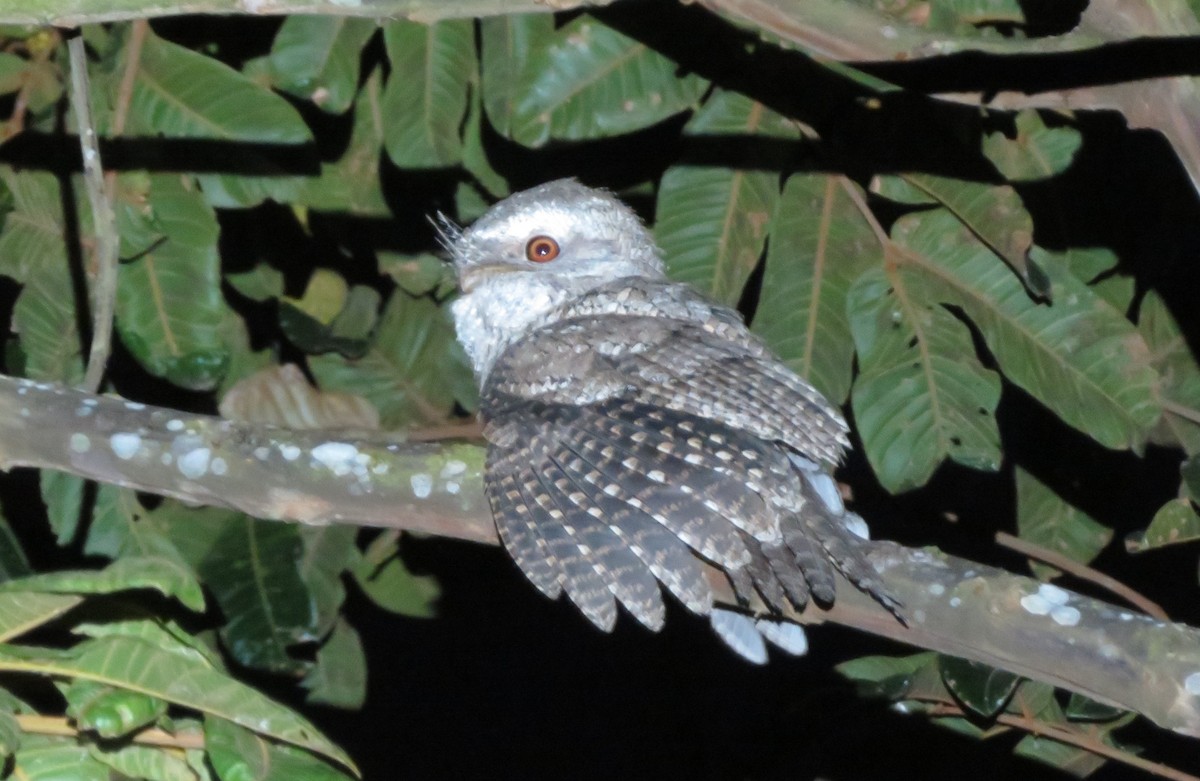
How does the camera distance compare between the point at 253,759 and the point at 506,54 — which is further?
the point at 506,54

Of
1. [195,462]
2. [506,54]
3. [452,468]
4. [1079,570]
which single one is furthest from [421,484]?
[1079,570]

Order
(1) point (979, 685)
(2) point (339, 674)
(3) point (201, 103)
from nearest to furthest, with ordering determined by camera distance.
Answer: (1) point (979, 685)
(3) point (201, 103)
(2) point (339, 674)

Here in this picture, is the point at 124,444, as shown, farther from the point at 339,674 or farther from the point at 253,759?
the point at 339,674

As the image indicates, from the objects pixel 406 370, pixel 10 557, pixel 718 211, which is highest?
pixel 718 211

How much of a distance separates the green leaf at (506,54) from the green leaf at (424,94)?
0.07 m

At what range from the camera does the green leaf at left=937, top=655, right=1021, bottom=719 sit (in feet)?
9.80

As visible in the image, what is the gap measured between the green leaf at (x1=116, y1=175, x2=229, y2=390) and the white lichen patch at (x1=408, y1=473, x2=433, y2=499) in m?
1.04

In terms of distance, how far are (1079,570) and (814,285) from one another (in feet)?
3.01

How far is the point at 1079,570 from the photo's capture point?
325cm

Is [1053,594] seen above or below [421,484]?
above

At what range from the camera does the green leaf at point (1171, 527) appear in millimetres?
2768

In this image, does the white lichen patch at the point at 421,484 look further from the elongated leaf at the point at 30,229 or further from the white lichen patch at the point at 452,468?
the elongated leaf at the point at 30,229

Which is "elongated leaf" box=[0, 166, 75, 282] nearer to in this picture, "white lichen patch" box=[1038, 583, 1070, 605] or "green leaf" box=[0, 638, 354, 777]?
"green leaf" box=[0, 638, 354, 777]

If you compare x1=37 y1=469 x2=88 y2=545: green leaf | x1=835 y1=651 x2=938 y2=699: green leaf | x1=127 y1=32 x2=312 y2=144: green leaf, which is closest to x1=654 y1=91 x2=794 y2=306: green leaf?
x1=127 y1=32 x2=312 y2=144: green leaf
